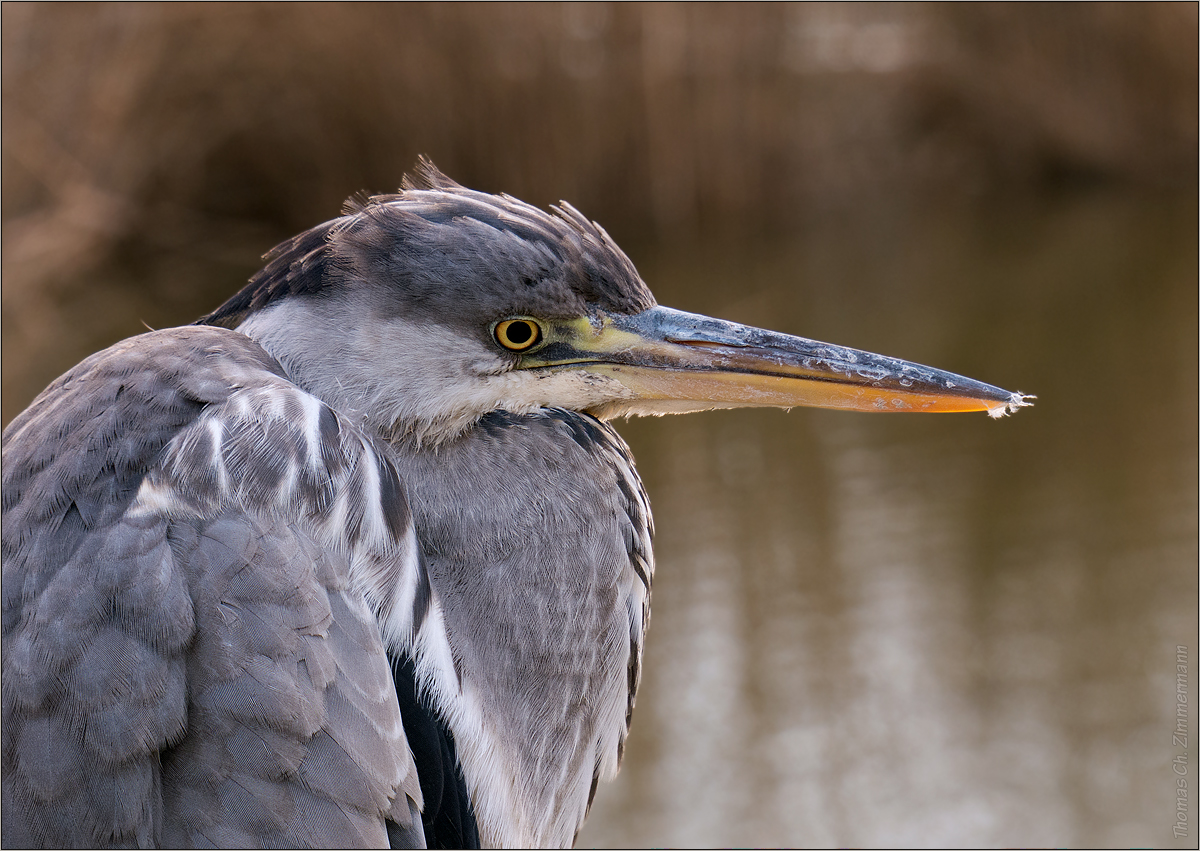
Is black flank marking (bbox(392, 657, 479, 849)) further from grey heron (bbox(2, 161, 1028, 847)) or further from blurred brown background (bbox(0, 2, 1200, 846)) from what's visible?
blurred brown background (bbox(0, 2, 1200, 846))

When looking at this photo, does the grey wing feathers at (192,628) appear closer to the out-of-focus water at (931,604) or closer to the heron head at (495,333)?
the heron head at (495,333)

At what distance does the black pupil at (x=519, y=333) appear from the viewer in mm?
1698

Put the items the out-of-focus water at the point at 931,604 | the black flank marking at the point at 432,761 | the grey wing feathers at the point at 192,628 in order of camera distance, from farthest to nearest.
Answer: the out-of-focus water at the point at 931,604, the black flank marking at the point at 432,761, the grey wing feathers at the point at 192,628

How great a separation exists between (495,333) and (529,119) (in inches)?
346

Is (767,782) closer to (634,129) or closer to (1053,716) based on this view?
(1053,716)

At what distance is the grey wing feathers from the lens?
134 centimetres

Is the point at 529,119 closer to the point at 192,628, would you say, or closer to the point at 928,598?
the point at 928,598

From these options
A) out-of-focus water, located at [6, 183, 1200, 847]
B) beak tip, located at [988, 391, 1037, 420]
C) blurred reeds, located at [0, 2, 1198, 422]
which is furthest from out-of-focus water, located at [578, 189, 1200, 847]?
beak tip, located at [988, 391, 1037, 420]

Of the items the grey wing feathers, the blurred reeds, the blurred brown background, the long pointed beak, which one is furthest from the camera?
the blurred reeds

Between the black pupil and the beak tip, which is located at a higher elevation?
the black pupil

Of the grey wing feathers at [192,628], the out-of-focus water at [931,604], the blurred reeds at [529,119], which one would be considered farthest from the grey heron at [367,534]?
the blurred reeds at [529,119]

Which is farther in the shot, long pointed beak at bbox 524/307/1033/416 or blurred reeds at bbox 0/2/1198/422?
blurred reeds at bbox 0/2/1198/422

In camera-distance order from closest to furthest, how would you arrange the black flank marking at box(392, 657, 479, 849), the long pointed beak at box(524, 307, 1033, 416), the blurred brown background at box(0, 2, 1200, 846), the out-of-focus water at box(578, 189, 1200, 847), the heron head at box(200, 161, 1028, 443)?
the black flank marking at box(392, 657, 479, 849) < the heron head at box(200, 161, 1028, 443) < the long pointed beak at box(524, 307, 1033, 416) < the out-of-focus water at box(578, 189, 1200, 847) < the blurred brown background at box(0, 2, 1200, 846)

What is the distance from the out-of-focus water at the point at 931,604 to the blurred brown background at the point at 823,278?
0.02m
